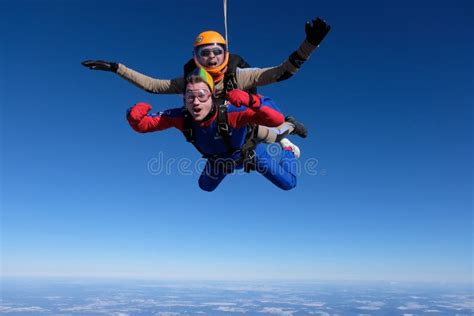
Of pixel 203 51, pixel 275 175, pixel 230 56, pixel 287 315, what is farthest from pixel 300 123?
pixel 287 315

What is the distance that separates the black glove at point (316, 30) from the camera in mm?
3540

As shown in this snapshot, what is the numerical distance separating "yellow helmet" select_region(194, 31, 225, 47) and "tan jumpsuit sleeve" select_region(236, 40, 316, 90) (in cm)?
45

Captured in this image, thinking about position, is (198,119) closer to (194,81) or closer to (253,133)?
(194,81)

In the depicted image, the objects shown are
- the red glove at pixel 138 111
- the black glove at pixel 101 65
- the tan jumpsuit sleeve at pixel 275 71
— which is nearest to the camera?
the tan jumpsuit sleeve at pixel 275 71

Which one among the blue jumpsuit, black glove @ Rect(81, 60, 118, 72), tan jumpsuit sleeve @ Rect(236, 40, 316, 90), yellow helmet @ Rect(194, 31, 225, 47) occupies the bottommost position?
the blue jumpsuit

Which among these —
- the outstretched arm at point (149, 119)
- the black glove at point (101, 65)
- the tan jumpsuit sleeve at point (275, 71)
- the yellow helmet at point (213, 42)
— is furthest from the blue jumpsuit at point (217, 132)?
the black glove at point (101, 65)

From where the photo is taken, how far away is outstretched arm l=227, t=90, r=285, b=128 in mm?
3672

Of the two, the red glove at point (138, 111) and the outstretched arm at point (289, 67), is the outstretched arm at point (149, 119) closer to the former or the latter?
the red glove at point (138, 111)

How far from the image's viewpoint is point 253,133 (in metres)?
5.39

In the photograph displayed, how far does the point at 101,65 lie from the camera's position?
4.79m

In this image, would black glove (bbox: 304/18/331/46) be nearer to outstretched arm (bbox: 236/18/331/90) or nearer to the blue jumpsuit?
outstretched arm (bbox: 236/18/331/90)

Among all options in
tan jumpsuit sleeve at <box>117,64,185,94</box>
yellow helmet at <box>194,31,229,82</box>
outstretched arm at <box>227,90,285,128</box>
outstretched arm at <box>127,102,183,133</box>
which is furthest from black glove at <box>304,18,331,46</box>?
outstretched arm at <box>127,102,183,133</box>

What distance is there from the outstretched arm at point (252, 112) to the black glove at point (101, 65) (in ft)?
5.85

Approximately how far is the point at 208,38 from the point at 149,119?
1296mm
